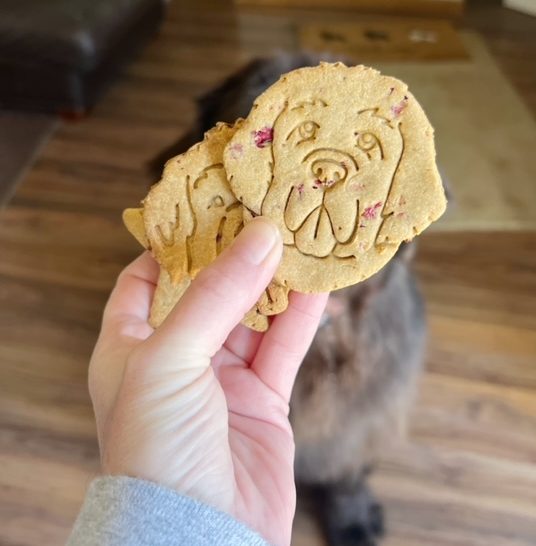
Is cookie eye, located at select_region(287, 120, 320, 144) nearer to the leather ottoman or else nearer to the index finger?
the index finger

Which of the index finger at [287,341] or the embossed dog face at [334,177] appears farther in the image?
the index finger at [287,341]

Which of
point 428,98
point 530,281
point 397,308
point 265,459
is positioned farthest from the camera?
point 428,98

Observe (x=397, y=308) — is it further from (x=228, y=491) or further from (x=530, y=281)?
(x=530, y=281)

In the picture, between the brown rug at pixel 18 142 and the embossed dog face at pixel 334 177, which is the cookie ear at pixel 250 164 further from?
the brown rug at pixel 18 142

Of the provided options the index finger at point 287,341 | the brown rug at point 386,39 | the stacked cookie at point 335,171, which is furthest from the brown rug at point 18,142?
the stacked cookie at point 335,171

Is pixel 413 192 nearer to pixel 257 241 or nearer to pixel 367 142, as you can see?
pixel 367 142

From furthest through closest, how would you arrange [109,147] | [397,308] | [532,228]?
1. [109,147]
2. [532,228]
3. [397,308]

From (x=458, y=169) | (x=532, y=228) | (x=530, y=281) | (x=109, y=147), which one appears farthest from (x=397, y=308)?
(x=109, y=147)

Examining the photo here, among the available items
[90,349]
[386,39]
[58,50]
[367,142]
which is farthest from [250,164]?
[386,39]
